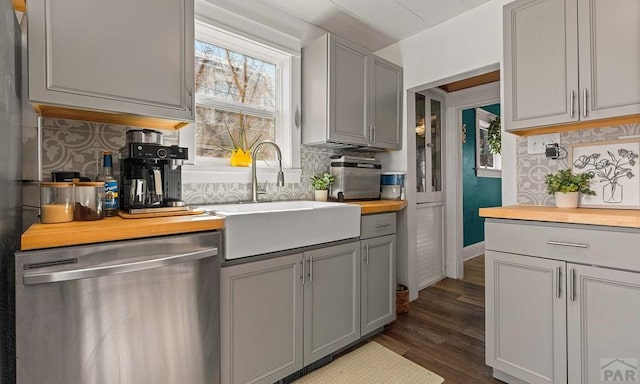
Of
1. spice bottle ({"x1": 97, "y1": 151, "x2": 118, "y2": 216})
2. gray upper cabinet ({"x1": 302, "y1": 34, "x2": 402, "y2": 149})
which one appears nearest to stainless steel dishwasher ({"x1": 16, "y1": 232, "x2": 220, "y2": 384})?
spice bottle ({"x1": 97, "y1": 151, "x2": 118, "y2": 216})

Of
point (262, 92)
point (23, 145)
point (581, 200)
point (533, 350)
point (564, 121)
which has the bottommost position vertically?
point (533, 350)

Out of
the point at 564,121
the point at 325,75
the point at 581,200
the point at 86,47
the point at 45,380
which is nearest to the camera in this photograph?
the point at 45,380

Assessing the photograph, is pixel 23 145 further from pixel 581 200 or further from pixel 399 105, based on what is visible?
pixel 581 200

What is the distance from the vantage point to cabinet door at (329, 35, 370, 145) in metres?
2.36

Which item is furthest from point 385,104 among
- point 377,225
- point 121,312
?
point 121,312

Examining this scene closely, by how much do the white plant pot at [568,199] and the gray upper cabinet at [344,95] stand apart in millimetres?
1366

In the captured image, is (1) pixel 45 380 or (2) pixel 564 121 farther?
(2) pixel 564 121

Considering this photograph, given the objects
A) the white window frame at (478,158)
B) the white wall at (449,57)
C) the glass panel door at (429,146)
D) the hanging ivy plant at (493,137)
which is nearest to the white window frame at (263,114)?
the white wall at (449,57)

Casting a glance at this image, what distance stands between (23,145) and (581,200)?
10.1 feet

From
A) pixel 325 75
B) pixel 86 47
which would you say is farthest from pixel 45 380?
pixel 325 75

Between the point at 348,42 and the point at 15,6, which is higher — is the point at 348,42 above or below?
above

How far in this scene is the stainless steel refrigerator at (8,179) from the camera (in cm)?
101

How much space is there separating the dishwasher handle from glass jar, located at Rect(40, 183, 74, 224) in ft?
1.00

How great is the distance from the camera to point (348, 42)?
8.09 ft
